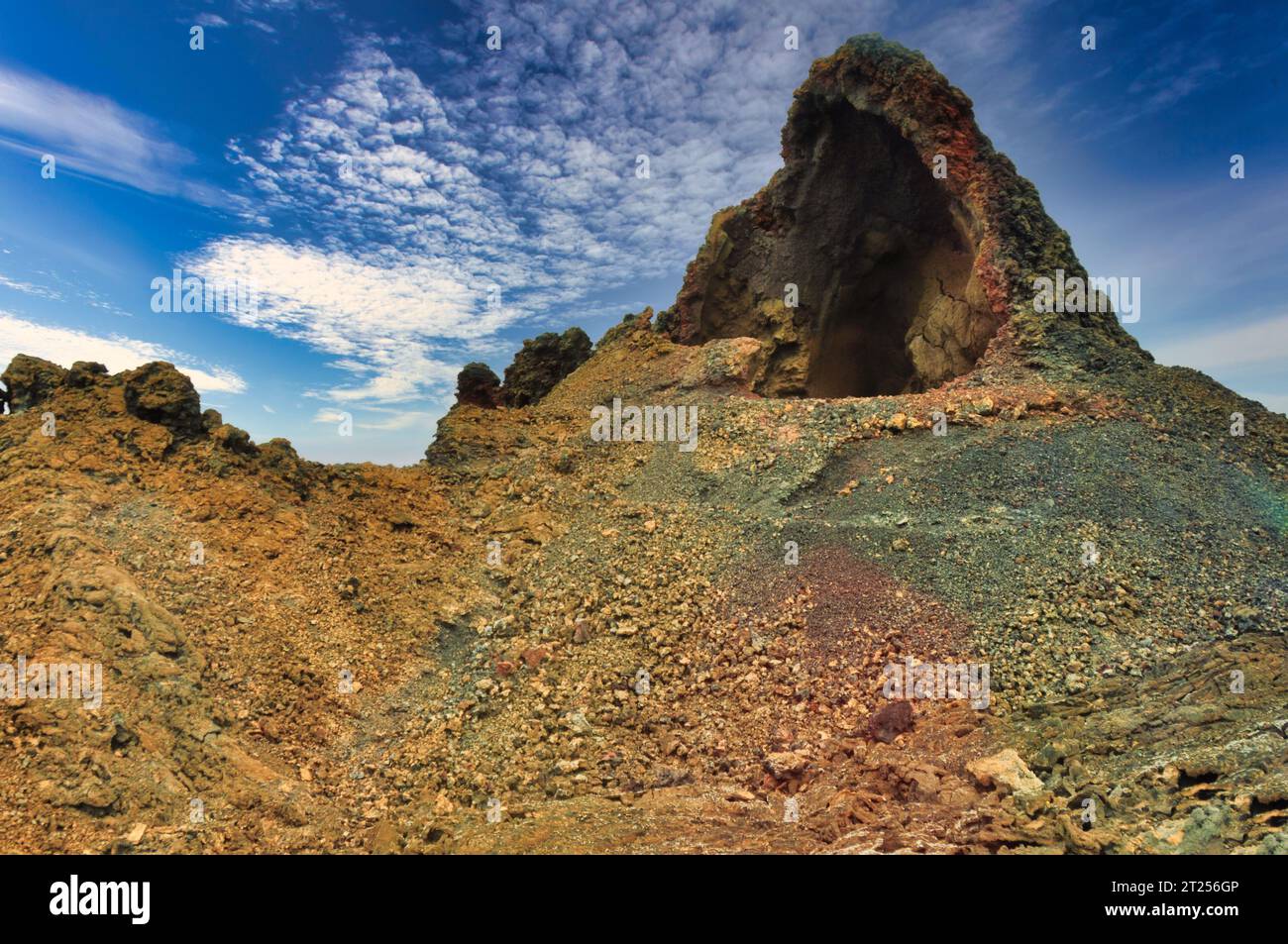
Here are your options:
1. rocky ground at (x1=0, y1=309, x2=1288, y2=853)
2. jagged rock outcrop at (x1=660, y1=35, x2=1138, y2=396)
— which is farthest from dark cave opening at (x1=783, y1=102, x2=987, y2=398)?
rocky ground at (x1=0, y1=309, x2=1288, y2=853)

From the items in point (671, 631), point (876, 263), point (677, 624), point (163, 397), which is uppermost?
point (876, 263)

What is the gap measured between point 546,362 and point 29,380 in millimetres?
16194

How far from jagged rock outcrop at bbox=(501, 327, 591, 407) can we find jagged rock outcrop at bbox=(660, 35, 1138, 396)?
3711 millimetres

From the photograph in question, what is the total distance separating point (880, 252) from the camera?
84.1 feet

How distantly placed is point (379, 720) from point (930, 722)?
28.6 ft

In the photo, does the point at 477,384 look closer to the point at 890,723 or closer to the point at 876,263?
the point at 876,263

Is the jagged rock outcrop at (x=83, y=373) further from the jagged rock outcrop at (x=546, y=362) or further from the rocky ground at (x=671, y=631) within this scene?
the jagged rock outcrop at (x=546, y=362)

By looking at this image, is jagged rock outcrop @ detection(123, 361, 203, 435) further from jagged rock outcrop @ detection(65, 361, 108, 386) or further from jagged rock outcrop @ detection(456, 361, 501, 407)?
jagged rock outcrop @ detection(456, 361, 501, 407)

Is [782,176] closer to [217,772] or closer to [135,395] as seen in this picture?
[135,395]

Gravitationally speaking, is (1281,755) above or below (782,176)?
below

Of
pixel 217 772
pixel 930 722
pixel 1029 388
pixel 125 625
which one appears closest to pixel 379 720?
pixel 217 772

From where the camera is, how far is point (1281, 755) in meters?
7.14

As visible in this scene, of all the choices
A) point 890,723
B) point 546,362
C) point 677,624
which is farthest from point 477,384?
point 890,723

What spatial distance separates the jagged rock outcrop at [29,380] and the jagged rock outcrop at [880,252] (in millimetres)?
18678
